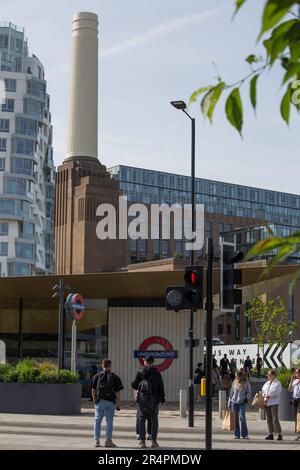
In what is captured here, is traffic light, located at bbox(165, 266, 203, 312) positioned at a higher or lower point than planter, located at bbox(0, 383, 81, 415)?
higher

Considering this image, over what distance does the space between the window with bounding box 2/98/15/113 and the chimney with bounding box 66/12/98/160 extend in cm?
2348

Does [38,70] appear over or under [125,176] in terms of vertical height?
over

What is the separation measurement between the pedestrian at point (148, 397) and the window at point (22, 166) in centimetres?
9711

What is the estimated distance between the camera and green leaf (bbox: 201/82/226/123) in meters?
3.02

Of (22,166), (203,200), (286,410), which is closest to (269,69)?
(286,410)

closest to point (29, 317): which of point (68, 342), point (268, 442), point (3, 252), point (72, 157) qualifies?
point (68, 342)

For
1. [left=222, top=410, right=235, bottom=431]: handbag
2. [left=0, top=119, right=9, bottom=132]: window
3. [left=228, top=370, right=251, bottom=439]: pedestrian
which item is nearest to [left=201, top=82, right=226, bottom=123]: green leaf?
[left=228, top=370, right=251, bottom=439]: pedestrian

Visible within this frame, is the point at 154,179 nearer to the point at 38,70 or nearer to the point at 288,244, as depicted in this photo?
the point at 38,70

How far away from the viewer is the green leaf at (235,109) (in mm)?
2899

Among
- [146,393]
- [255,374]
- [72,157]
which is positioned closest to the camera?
[146,393]

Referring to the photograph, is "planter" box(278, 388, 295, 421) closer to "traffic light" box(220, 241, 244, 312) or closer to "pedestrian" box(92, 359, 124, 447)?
"pedestrian" box(92, 359, 124, 447)

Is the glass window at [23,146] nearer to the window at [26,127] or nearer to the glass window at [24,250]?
the window at [26,127]

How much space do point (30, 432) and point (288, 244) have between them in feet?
58.1

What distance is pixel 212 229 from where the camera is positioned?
448ft
